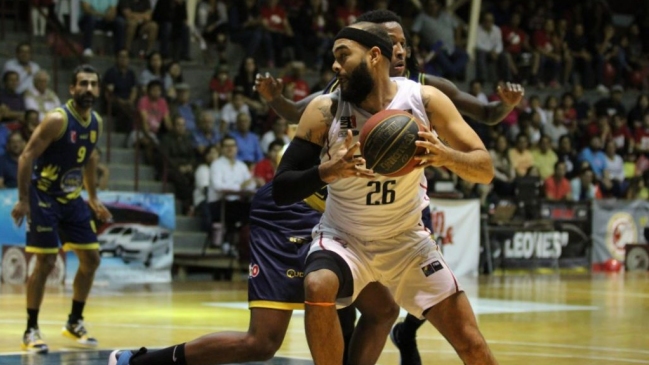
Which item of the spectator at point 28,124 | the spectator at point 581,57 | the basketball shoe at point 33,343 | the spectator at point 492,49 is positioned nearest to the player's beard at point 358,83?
the basketball shoe at point 33,343

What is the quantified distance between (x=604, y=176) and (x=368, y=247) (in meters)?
16.8

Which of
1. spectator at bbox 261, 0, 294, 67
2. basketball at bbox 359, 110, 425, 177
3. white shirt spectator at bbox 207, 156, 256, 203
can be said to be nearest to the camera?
basketball at bbox 359, 110, 425, 177

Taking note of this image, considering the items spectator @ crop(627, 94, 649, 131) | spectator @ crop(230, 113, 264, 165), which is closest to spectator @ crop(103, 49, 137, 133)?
spectator @ crop(230, 113, 264, 165)

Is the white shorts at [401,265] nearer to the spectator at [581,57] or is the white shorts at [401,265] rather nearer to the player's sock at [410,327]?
the player's sock at [410,327]

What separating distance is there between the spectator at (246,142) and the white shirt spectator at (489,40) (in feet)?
23.8

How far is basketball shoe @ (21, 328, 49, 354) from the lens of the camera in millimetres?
8109

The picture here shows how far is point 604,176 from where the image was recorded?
70.2 ft

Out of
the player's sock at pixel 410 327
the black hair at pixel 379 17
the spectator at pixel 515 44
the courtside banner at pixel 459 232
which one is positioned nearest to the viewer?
the black hair at pixel 379 17

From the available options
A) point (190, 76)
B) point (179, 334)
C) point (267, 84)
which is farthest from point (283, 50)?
point (267, 84)

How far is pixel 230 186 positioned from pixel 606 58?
12405 millimetres

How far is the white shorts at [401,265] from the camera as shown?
527 centimetres

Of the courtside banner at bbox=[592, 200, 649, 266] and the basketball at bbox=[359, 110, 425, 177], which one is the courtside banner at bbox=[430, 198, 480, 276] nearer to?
the courtside banner at bbox=[592, 200, 649, 266]

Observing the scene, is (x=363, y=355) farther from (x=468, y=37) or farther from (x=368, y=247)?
(x=468, y=37)

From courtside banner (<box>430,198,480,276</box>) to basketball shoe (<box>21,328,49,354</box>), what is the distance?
28.7 feet
